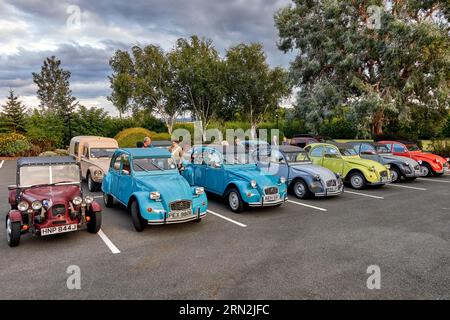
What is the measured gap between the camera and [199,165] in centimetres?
1048

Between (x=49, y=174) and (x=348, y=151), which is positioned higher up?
(x=348, y=151)

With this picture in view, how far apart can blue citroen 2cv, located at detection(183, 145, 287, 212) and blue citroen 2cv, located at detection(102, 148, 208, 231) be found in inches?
63.5

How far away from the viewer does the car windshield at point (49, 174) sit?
22.8ft

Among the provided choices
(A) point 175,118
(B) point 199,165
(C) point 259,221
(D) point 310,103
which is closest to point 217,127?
(A) point 175,118

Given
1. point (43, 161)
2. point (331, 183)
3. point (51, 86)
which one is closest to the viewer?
point (43, 161)

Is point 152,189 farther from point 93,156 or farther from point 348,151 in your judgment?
point 348,151

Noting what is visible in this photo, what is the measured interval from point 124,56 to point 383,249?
40.9m

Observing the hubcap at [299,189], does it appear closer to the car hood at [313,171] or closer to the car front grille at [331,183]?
the car hood at [313,171]

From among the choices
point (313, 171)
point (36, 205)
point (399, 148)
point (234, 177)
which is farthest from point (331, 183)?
point (36, 205)

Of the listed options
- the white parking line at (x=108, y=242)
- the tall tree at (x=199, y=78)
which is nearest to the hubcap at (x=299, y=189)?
the white parking line at (x=108, y=242)

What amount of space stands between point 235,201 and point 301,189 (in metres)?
2.92

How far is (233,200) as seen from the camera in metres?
9.09

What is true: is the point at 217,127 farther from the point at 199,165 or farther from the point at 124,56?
the point at 199,165

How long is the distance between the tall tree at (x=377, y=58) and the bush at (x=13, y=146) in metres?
21.9
